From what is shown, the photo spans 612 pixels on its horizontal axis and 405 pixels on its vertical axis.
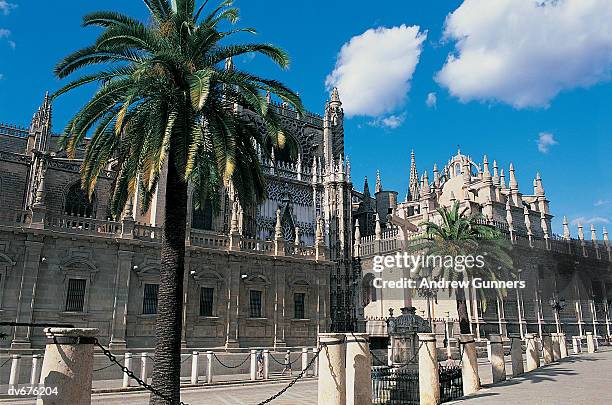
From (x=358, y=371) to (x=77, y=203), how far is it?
90.9 ft

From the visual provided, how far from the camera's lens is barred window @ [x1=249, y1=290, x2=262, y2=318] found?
25.2m

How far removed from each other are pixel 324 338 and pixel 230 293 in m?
15.5

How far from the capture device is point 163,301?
9.98 m

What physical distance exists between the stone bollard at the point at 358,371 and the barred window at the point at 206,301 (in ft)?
48.1

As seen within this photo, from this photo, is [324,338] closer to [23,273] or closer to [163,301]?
[163,301]

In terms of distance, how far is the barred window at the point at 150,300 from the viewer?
72.2 feet

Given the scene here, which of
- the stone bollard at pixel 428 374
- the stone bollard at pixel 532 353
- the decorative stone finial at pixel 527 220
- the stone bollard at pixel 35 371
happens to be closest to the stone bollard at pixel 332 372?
the stone bollard at pixel 428 374

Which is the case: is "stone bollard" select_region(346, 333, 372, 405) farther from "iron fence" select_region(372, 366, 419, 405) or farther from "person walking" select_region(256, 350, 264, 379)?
"person walking" select_region(256, 350, 264, 379)

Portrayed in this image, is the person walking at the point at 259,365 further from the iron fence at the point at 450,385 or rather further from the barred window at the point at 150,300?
the iron fence at the point at 450,385

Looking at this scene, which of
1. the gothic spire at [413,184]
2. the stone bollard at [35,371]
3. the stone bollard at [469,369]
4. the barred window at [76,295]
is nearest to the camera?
the stone bollard at [469,369]

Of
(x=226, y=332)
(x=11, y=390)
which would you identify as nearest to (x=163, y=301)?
(x=11, y=390)

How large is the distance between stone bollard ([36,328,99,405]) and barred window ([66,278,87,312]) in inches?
629

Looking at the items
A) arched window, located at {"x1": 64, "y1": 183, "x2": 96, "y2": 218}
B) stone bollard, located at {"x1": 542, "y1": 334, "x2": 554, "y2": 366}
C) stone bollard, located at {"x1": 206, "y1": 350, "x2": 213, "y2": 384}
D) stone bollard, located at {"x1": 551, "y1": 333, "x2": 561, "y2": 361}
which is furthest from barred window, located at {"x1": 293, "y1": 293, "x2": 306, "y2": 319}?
arched window, located at {"x1": 64, "y1": 183, "x2": 96, "y2": 218}

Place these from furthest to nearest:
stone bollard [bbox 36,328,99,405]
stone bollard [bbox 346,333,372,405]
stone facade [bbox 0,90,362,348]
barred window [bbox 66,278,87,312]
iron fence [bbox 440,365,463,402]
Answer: barred window [bbox 66,278,87,312], stone facade [bbox 0,90,362,348], iron fence [bbox 440,365,463,402], stone bollard [bbox 346,333,372,405], stone bollard [bbox 36,328,99,405]
